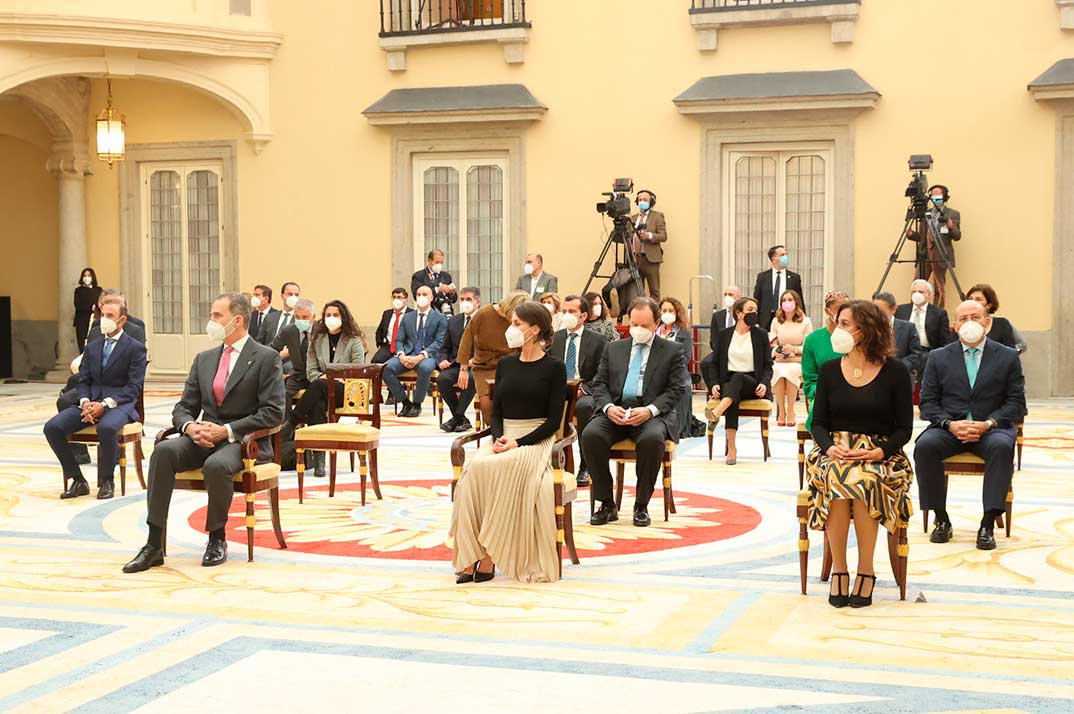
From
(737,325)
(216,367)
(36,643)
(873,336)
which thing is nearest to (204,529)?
(216,367)

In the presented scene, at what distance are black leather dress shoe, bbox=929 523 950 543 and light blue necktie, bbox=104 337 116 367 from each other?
5.08 metres

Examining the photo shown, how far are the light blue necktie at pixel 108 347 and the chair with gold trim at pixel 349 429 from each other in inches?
49.5

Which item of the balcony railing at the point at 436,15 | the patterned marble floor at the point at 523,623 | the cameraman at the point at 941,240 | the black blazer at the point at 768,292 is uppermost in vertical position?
the balcony railing at the point at 436,15

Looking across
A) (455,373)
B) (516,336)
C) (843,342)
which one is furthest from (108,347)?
(843,342)

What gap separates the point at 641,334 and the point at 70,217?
11983 mm

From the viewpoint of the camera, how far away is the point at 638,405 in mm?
7938

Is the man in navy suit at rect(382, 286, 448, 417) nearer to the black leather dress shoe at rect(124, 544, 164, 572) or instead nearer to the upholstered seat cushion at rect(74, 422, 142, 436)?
the upholstered seat cushion at rect(74, 422, 142, 436)

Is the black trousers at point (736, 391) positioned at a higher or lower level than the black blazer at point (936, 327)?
lower

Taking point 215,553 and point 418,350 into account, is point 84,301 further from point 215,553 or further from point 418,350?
point 215,553

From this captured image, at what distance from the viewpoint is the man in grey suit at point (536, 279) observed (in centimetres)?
1479

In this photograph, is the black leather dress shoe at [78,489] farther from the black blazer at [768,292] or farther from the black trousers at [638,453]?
the black blazer at [768,292]

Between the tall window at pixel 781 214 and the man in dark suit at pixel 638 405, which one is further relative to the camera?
the tall window at pixel 781 214

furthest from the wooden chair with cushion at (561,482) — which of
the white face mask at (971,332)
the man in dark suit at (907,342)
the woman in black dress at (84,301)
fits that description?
the woman in black dress at (84,301)

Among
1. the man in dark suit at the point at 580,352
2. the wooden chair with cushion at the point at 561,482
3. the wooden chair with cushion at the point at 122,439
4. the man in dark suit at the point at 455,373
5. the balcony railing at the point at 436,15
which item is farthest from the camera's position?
the balcony railing at the point at 436,15
